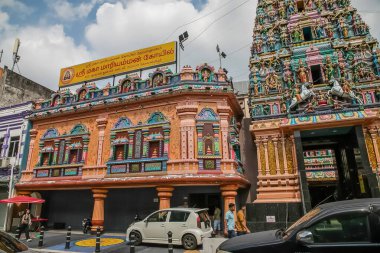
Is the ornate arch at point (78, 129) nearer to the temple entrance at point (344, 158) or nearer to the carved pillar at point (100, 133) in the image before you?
the carved pillar at point (100, 133)

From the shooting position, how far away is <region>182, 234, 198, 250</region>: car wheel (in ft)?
35.2

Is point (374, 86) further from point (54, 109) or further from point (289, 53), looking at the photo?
point (54, 109)

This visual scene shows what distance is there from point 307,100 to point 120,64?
1385 centimetres

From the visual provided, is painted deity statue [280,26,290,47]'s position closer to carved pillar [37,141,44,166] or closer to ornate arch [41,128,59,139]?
ornate arch [41,128,59,139]

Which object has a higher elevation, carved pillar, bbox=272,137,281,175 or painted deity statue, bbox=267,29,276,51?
painted deity statue, bbox=267,29,276,51

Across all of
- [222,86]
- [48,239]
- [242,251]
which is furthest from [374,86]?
[48,239]

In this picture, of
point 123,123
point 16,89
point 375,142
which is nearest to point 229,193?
point 123,123

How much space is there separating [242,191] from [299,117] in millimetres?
5997

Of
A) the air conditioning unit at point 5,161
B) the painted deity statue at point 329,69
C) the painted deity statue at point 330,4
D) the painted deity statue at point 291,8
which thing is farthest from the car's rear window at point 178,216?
the painted deity statue at point 330,4

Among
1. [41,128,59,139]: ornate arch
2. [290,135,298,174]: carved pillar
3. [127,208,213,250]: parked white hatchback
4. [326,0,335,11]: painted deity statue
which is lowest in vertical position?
[127,208,213,250]: parked white hatchback

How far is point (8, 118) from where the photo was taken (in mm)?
20891

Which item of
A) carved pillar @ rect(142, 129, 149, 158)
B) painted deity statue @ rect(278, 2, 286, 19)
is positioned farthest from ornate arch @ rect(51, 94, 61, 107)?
painted deity statue @ rect(278, 2, 286, 19)

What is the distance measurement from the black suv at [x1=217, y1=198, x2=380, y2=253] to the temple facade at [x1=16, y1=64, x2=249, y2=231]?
32.5ft

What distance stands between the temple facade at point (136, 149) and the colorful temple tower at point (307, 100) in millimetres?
2124
